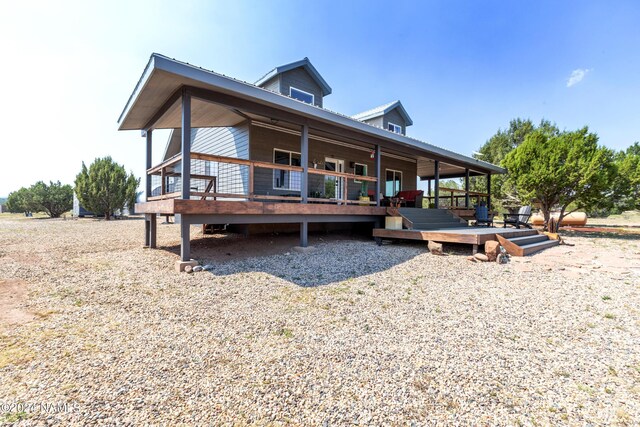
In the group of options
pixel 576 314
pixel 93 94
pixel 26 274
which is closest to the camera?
pixel 576 314

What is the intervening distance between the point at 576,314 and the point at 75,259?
873 centimetres

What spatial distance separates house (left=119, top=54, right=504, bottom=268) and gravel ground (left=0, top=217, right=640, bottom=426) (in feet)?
6.49

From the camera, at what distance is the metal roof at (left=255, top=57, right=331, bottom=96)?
10.9 m

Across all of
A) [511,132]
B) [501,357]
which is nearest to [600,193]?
[501,357]

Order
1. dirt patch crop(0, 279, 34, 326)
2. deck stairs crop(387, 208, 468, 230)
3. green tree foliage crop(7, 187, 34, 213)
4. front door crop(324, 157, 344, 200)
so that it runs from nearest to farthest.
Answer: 1. dirt patch crop(0, 279, 34, 326)
2. deck stairs crop(387, 208, 468, 230)
3. front door crop(324, 157, 344, 200)
4. green tree foliage crop(7, 187, 34, 213)

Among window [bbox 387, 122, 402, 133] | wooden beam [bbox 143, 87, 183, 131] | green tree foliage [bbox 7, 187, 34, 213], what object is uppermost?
window [bbox 387, 122, 402, 133]

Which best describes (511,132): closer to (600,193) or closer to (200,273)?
(600,193)

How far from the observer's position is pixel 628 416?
179cm

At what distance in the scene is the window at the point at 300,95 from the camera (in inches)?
449

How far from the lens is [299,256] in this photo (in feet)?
21.9

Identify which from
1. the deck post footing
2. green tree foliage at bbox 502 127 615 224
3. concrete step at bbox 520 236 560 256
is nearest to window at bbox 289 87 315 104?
the deck post footing

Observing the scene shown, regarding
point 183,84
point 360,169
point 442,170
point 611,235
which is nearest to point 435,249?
point 183,84

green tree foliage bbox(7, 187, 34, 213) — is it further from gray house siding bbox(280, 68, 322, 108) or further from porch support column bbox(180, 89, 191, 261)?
porch support column bbox(180, 89, 191, 261)

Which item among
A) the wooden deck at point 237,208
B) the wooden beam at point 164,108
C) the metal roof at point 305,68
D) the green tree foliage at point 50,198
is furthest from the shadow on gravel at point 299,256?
the green tree foliage at point 50,198
